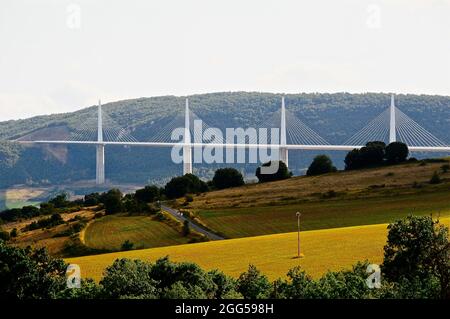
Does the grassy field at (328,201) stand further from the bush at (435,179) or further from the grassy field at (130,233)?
the grassy field at (130,233)

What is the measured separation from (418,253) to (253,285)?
20.2ft

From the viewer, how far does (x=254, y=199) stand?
247ft

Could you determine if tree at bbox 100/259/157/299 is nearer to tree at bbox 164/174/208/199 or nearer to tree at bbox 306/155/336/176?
tree at bbox 164/174/208/199

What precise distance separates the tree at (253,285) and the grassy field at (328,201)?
87.2 ft

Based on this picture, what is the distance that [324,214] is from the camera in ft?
208

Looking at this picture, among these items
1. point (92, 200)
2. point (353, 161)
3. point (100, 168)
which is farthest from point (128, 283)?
point (100, 168)

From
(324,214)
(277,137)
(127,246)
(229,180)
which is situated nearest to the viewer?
(127,246)

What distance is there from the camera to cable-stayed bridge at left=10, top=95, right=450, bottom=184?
12744 centimetres

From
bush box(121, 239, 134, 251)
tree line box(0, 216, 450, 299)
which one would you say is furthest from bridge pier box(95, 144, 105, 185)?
tree line box(0, 216, 450, 299)

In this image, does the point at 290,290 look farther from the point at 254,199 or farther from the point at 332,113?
the point at 332,113

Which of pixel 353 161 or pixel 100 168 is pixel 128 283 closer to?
pixel 353 161

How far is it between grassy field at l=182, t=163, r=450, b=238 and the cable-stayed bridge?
112 feet

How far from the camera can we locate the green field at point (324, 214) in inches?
2325
